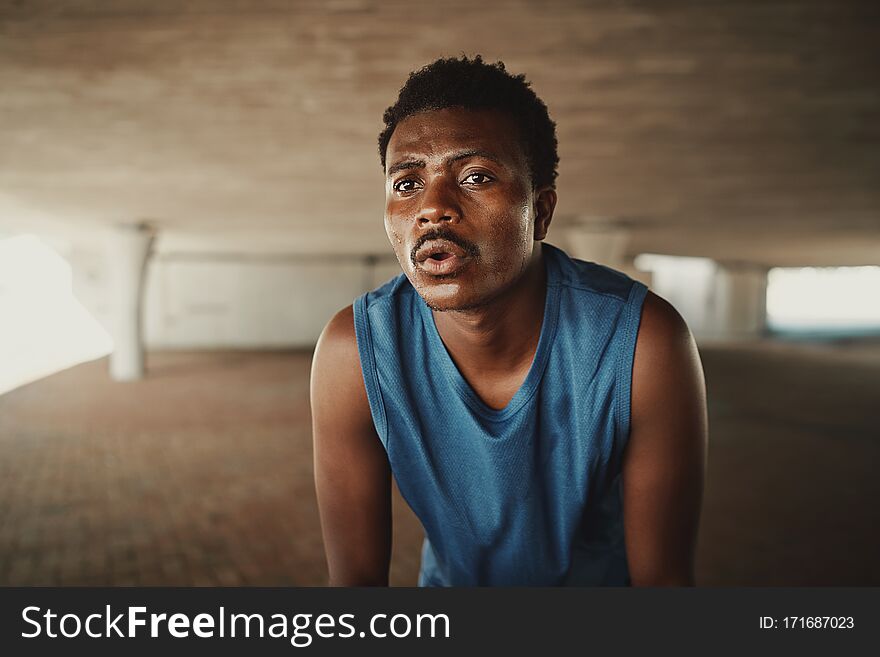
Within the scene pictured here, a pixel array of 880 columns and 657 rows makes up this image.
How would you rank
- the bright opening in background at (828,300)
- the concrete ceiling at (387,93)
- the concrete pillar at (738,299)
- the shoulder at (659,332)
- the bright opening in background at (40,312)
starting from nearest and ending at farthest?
the shoulder at (659,332) < the concrete ceiling at (387,93) < the bright opening in background at (40,312) < the concrete pillar at (738,299) < the bright opening in background at (828,300)

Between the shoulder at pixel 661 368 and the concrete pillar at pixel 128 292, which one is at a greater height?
the concrete pillar at pixel 128 292

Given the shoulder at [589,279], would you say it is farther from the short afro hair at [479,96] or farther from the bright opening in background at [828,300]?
the bright opening in background at [828,300]

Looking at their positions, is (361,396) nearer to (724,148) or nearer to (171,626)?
(171,626)

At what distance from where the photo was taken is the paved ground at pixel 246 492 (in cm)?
454

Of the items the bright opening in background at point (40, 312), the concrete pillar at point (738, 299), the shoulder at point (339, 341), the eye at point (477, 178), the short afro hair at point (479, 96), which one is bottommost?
the shoulder at point (339, 341)

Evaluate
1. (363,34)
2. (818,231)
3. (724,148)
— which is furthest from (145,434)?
(818,231)

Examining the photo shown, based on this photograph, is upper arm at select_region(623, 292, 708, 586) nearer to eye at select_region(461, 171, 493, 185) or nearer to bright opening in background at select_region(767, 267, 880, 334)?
eye at select_region(461, 171, 493, 185)

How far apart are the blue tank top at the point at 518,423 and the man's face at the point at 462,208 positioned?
0.24 metres

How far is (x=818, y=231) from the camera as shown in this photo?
15844 mm

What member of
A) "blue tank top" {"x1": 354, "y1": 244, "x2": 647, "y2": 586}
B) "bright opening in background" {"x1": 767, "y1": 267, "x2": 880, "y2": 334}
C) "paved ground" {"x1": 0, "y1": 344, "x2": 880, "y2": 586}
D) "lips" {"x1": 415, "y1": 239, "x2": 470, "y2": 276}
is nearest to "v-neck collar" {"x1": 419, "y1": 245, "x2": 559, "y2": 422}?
"blue tank top" {"x1": 354, "y1": 244, "x2": 647, "y2": 586}

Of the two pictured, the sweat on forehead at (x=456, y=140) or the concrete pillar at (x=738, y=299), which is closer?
the sweat on forehead at (x=456, y=140)

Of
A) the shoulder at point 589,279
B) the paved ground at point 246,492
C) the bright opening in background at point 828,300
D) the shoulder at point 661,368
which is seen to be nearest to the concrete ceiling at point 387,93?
the shoulder at point 589,279

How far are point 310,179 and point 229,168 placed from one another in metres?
1.32

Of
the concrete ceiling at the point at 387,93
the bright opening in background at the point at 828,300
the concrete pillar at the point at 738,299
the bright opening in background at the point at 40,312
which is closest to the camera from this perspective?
the concrete ceiling at the point at 387,93
